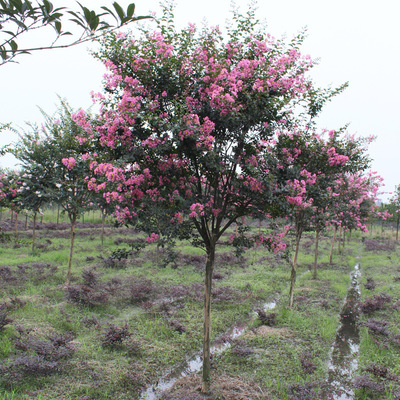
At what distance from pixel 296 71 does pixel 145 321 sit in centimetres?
647

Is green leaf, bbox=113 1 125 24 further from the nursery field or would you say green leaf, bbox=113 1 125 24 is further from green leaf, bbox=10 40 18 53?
the nursery field

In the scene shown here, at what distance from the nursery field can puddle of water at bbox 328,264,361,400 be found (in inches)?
1.0

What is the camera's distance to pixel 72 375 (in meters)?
5.13

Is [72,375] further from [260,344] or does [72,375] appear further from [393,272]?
[393,272]

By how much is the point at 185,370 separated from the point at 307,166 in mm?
5243

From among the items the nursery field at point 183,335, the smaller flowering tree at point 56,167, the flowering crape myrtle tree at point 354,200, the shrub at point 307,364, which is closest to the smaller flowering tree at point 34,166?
the smaller flowering tree at point 56,167

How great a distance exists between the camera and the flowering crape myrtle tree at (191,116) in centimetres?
413

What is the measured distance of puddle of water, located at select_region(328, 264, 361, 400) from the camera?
5.31m

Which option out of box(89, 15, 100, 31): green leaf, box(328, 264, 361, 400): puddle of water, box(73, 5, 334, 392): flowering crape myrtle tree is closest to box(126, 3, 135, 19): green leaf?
box(89, 15, 100, 31): green leaf

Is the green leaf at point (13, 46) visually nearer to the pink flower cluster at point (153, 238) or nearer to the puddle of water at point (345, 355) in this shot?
the pink flower cluster at point (153, 238)

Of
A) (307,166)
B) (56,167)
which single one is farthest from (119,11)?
(56,167)

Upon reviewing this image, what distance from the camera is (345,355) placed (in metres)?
6.61

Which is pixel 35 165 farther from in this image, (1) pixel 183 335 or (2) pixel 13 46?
(2) pixel 13 46

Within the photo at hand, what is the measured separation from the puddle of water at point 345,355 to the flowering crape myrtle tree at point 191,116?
246 cm
